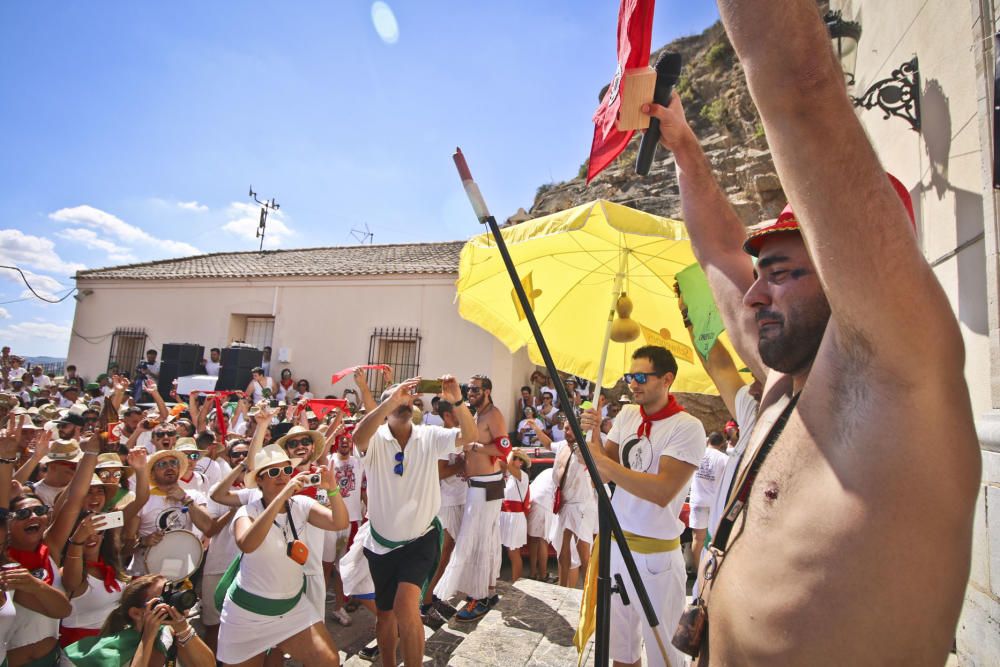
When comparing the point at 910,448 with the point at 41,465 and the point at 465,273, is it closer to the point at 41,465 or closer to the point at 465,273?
the point at 465,273

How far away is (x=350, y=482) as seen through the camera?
241 inches

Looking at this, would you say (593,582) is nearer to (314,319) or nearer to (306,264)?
(314,319)

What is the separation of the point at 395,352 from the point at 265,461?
11.0 metres

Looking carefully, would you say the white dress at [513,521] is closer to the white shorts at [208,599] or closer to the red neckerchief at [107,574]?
the white shorts at [208,599]

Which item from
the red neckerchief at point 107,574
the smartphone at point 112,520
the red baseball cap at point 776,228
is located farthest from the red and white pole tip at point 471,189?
the red neckerchief at point 107,574

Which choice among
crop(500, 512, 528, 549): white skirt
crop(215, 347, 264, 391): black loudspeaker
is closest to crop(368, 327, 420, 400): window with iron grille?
crop(215, 347, 264, 391): black loudspeaker

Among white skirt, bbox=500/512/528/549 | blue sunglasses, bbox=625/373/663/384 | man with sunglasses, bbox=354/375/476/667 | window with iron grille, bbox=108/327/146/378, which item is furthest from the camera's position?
window with iron grille, bbox=108/327/146/378

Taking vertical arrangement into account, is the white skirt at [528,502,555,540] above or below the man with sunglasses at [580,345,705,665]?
below

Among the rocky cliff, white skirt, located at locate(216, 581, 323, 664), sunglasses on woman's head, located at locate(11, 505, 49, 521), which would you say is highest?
the rocky cliff

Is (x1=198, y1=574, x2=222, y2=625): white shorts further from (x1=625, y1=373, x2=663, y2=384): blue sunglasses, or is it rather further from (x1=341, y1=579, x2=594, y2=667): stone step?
(x1=625, y1=373, x2=663, y2=384): blue sunglasses

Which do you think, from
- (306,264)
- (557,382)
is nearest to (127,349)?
(306,264)

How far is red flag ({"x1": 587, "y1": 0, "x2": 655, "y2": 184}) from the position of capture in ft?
5.12

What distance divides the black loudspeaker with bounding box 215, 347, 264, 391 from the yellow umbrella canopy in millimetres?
10621

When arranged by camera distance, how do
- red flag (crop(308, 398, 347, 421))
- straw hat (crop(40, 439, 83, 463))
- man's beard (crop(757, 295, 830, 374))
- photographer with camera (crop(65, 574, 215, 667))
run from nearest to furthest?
man's beard (crop(757, 295, 830, 374)), photographer with camera (crop(65, 574, 215, 667)), straw hat (crop(40, 439, 83, 463)), red flag (crop(308, 398, 347, 421))
